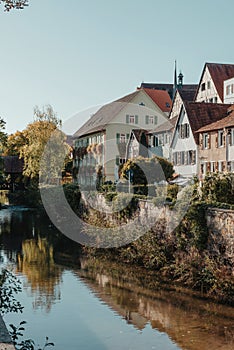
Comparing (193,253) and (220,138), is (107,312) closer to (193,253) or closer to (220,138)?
(193,253)

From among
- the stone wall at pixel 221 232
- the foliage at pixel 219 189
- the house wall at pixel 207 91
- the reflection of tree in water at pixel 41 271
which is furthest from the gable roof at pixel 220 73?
the stone wall at pixel 221 232

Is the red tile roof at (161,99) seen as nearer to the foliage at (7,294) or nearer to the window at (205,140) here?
the window at (205,140)

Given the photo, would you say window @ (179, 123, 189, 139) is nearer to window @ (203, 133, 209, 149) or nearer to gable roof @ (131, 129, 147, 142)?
window @ (203, 133, 209, 149)

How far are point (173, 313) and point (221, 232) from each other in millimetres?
3681

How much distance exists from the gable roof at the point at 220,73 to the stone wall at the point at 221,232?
3469 centimetres

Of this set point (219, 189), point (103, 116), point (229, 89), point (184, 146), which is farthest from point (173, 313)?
point (103, 116)

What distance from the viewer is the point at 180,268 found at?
66.2 feet

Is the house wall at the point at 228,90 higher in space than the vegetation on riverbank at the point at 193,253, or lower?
higher

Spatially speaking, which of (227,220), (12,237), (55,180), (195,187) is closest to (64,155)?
(55,180)

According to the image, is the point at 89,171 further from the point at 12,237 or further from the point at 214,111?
the point at 12,237

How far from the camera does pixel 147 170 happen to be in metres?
33.6

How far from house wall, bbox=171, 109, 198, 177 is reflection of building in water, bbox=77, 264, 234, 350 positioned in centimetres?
2190

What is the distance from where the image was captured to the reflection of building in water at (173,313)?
1433cm

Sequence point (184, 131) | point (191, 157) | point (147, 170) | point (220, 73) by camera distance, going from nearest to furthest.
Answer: point (147, 170) < point (191, 157) < point (184, 131) < point (220, 73)
